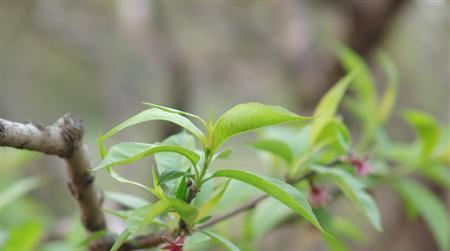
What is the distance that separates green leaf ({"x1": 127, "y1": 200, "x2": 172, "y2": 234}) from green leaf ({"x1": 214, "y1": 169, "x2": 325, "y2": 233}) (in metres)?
0.05

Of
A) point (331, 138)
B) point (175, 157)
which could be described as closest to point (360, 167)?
point (331, 138)

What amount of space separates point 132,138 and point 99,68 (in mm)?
324

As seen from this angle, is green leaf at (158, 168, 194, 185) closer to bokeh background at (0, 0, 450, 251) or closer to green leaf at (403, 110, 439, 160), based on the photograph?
green leaf at (403, 110, 439, 160)

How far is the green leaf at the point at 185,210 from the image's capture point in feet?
1.46

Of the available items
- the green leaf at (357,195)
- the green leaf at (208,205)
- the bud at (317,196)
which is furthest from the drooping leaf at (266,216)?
the green leaf at (208,205)

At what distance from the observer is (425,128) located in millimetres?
830

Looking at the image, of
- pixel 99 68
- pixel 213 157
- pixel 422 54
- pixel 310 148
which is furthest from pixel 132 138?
pixel 213 157

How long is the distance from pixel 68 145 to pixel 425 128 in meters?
0.54

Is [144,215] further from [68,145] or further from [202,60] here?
[202,60]

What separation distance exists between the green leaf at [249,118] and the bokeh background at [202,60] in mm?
1295

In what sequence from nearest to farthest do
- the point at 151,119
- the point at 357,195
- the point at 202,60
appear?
the point at 151,119, the point at 357,195, the point at 202,60

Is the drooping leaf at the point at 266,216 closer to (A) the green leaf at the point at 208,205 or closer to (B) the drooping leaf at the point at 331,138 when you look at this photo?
(B) the drooping leaf at the point at 331,138

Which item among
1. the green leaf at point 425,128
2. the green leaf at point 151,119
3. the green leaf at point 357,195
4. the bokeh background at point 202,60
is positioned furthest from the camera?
the bokeh background at point 202,60

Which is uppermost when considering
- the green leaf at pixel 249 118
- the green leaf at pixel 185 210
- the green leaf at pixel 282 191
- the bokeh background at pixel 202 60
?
the green leaf at pixel 249 118
